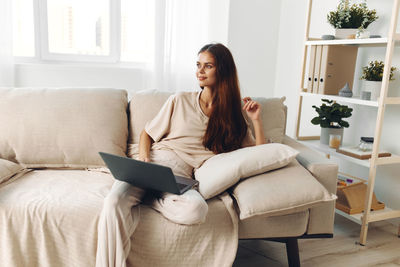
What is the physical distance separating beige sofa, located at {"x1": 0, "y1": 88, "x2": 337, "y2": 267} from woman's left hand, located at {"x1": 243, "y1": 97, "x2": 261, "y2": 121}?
23 centimetres

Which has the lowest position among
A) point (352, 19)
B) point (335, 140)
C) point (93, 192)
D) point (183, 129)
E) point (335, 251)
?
point (335, 251)

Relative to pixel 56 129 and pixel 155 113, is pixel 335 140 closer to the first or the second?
pixel 155 113

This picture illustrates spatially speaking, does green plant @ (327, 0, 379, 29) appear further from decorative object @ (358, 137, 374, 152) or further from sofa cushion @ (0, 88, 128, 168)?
sofa cushion @ (0, 88, 128, 168)

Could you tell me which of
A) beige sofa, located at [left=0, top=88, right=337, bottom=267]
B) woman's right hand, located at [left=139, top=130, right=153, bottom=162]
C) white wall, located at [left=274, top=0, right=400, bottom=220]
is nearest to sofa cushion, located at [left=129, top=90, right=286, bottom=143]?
beige sofa, located at [left=0, top=88, right=337, bottom=267]

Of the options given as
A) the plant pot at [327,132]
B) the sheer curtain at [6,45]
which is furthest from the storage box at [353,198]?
the sheer curtain at [6,45]

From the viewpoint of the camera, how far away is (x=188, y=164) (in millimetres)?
1656

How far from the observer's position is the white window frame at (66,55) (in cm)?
269

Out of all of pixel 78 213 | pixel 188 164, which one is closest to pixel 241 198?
pixel 188 164

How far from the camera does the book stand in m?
1.99

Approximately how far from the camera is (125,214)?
125 cm

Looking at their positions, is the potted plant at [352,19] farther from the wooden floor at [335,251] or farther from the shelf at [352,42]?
the wooden floor at [335,251]

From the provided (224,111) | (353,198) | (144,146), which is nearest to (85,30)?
(144,146)

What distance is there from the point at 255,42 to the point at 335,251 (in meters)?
1.97

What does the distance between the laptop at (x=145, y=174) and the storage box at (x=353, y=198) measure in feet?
3.60
